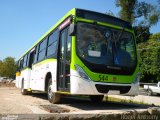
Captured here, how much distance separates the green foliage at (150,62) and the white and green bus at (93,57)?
121ft

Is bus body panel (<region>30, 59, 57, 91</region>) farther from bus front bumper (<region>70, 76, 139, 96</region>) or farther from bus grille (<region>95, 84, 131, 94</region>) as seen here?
bus grille (<region>95, 84, 131, 94</region>)

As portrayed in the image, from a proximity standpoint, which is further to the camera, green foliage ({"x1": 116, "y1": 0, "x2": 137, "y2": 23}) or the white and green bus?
green foliage ({"x1": 116, "y1": 0, "x2": 137, "y2": 23})

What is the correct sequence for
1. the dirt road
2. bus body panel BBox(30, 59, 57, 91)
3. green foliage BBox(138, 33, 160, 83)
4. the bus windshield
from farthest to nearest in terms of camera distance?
1. green foliage BBox(138, 33, 160, 83)
2. bus body panel BBox(30, 59, 57, 91)
3. the bus windshield
4. the dirt road

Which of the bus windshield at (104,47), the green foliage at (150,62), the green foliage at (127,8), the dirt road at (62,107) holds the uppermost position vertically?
the green foliage at (127,8)

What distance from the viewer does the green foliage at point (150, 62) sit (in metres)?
47.4

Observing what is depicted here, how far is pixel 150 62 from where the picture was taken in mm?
48812

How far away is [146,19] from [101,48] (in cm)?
4082

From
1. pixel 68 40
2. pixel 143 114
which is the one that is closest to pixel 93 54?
pixel 68 40

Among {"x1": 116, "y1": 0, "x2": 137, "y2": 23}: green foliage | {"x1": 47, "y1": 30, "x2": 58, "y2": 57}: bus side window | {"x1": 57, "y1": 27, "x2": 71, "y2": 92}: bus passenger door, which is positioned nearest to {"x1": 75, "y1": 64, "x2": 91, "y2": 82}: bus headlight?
{"x1": 57, "y1": 27, "x2": 71, "y2": 92}: bus passenger door

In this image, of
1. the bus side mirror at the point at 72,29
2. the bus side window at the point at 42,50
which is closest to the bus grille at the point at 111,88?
the bus side mirror at the point at 72,29

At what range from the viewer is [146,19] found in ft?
163

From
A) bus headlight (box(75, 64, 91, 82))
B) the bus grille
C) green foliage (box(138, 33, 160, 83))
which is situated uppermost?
green foliage (box(138, 33, 160, 83))

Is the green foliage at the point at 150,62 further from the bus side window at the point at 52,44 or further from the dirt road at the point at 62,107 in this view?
the dirt road at the point at 62,107

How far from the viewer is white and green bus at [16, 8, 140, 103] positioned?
10.1 m
